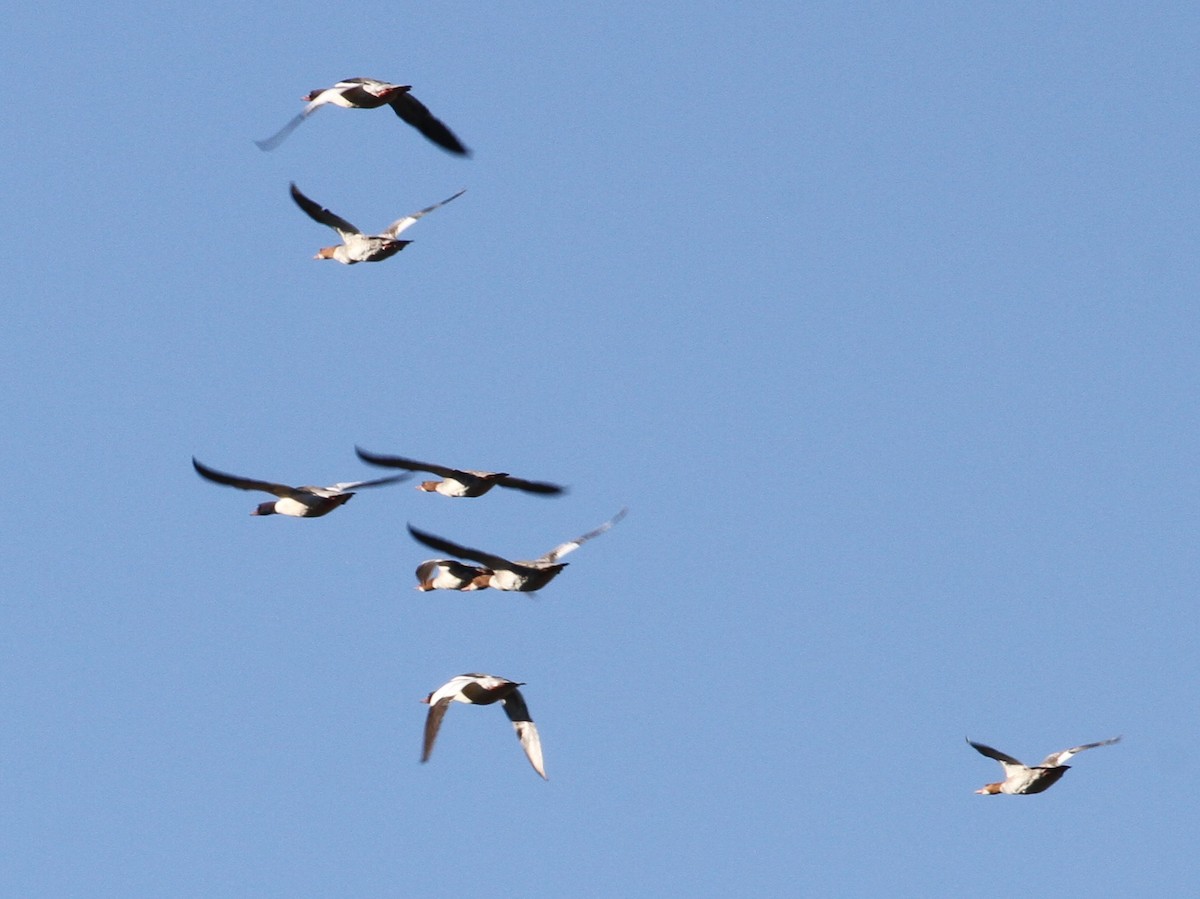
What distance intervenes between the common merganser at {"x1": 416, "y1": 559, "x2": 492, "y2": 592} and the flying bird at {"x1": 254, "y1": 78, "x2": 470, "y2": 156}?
5.44 m

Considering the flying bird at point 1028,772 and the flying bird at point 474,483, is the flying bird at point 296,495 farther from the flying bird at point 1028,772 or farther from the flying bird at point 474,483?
the flying bird at point 1028,772

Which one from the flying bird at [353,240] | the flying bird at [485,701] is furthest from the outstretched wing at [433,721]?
the flying bird at [353,240]

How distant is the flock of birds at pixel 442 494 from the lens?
92.4 feet

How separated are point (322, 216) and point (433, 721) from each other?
746 centimetres

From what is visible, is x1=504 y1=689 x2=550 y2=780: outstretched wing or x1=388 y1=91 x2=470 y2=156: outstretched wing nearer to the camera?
x1=504 y1=689 x2=550 y2=780: outstretched wing

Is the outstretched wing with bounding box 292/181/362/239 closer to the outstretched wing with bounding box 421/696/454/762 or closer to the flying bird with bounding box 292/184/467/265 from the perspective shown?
the flying bird with bounding box 292/184/467/265

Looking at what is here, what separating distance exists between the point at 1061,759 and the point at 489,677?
833 cm

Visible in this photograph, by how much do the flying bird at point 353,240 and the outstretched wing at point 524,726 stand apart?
618 centimetres

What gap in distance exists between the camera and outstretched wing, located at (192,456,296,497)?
28.1 meters

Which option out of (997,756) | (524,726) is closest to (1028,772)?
(997,756)

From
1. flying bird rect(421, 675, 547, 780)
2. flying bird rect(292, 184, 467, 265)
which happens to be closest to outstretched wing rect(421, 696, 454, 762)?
flying bird rect(421, 675, 547, 780)

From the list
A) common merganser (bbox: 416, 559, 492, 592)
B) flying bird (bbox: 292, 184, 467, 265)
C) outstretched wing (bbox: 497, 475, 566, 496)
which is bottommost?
common merganser (bbox: 416, 559, 492, 592)

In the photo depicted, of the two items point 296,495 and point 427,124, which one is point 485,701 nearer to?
point 296,495

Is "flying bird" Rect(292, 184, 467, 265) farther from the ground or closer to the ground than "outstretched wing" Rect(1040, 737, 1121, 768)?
farther from the ground
